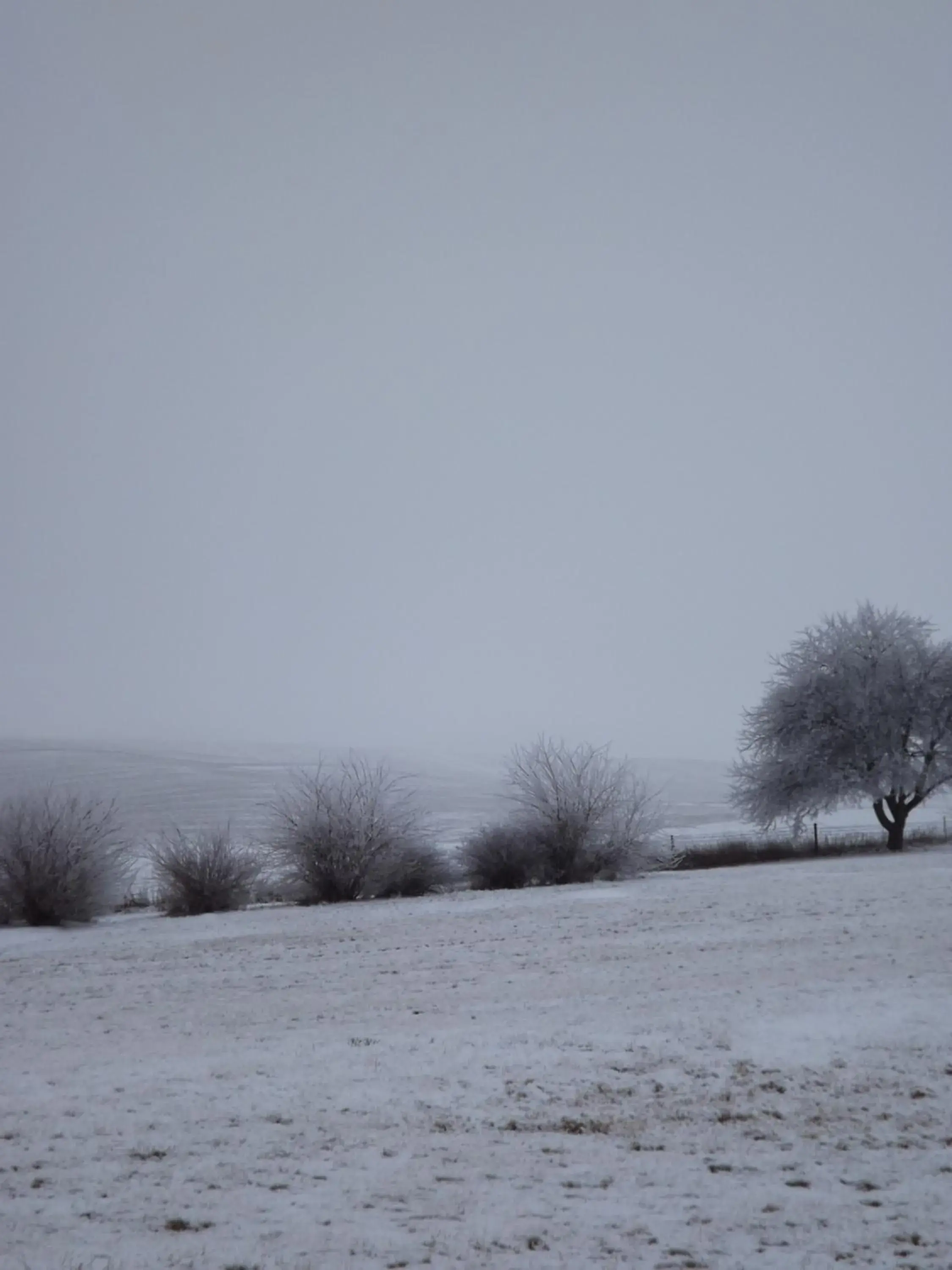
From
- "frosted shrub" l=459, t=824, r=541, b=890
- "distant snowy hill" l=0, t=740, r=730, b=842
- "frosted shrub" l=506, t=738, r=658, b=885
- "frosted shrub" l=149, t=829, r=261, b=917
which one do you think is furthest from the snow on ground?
"distant snowy hill" l=0, t=740, r=730, b=842

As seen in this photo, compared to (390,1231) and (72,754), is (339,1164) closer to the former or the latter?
(390,1231)

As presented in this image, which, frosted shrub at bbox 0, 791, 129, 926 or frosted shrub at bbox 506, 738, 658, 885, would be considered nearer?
frosted shrub at bbox 0, 791, 129, 926

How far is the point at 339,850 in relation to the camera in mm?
28906

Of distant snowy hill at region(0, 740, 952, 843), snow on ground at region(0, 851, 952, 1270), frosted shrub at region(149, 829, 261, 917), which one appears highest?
distant snowy hill at region(0, 740, 952, 843)

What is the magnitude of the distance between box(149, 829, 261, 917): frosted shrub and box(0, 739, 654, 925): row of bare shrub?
0.04 metres

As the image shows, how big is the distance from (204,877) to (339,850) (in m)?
3.86

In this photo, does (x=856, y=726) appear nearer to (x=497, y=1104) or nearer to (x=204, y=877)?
(x=204, y=877)

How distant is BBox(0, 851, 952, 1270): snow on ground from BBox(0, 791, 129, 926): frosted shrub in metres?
8.72

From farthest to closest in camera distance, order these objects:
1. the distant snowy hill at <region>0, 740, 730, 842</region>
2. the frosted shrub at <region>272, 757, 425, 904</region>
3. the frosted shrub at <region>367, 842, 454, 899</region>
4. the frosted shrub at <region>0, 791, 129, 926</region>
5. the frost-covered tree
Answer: the distant snowy hill at <region>0, 740, 730, 842</region> < the frost-covered tree < the frosted shrub at <region>367, 842, 454, 899</region> < the frosted shrub at <region>272, 757, 425, 904</region> < the frosted shrub at <region>0, 791, 129, 926</region>

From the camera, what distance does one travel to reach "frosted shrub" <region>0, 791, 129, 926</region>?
26.0m

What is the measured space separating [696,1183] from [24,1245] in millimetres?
4559

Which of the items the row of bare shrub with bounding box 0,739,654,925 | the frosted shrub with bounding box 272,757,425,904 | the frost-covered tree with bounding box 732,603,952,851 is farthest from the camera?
the frost-covered tree with bounding box 732,603,952,851

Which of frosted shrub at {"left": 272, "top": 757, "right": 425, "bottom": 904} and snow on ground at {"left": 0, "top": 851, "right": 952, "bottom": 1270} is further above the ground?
frosted shrub at {"left": 272, "top": 757, "right": 425, "bottom": 904}

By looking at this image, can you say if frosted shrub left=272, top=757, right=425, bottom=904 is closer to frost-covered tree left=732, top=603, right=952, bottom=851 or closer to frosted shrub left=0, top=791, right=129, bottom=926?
frosted shrub left=0, top=791, right=129, bottom=926
